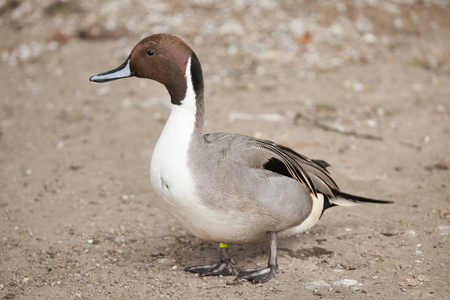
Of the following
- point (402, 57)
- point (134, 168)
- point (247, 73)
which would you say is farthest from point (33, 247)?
point (402, 57)

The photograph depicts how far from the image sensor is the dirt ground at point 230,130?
3744mm

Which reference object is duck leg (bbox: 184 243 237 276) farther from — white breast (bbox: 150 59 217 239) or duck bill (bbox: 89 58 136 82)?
duck bill (bbox: 89 58 136 82)

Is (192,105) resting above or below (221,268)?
above

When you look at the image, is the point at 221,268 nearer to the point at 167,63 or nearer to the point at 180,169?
the point at 180,169

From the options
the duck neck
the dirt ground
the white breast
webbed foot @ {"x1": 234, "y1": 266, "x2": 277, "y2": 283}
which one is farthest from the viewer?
the dirt ground

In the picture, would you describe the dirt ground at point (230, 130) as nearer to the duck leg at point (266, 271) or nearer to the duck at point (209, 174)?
the duck leg at point (266, 271)

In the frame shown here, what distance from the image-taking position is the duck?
333 cm

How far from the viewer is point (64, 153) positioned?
242 inches

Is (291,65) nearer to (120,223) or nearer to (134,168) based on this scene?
(134,168)

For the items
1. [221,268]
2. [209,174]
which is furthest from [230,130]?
[209,174]

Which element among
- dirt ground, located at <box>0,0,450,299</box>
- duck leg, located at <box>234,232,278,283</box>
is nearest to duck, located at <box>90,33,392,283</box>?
duck leg, located at <box>234,232,278,283</box>

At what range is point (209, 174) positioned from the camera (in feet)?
11.0

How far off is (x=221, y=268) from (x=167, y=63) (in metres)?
1.48

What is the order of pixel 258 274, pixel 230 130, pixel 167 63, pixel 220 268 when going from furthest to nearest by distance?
pixel 230 130 → pixel 220 268 → pixel 258 274 → pixel 167 63
